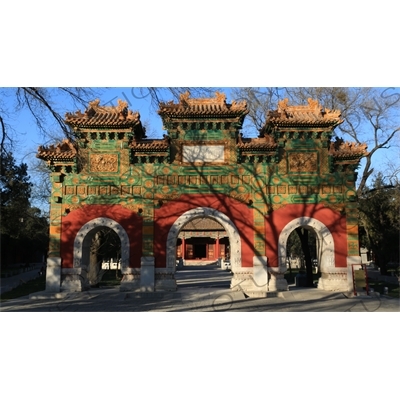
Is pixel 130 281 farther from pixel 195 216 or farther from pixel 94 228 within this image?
pixel 195 216

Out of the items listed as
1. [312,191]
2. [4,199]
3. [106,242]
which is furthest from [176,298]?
[4,199]

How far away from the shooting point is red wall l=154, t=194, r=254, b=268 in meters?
13.4

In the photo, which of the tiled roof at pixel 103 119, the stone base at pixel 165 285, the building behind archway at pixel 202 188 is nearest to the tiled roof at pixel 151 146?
the building behind archway at pixel 202 188

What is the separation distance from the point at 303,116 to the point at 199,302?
7.20 metres

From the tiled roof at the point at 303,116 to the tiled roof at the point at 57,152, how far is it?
6.58 metres

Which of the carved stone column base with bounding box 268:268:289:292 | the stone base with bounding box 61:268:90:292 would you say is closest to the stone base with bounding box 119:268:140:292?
the stone base with bounding box 61:268:90:292

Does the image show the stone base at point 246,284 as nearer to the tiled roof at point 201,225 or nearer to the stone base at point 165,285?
the stone base at point 165,285

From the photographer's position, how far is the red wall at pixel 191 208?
526 inches

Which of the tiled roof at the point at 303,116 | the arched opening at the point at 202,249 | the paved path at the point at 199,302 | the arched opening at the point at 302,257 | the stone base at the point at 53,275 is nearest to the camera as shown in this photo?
the paved path at the point at 199,302

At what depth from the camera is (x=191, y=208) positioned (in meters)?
13.5

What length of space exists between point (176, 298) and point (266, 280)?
2968 millimetres

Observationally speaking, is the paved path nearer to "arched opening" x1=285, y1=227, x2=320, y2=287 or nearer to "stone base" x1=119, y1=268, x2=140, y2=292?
"stone base" x1=119, y1=268, x2=140, y2=292

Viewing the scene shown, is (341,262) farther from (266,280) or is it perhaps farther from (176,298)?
(176,298)

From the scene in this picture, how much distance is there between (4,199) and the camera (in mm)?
15766
